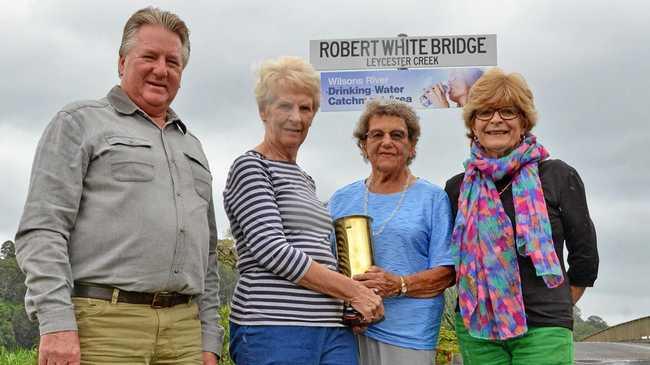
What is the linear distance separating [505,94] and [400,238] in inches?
33.9

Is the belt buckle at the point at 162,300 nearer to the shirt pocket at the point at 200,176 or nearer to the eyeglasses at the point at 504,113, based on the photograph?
the shirt pocket at the point at 200,176

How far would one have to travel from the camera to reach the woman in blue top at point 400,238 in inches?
153

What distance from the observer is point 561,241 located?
151 inches

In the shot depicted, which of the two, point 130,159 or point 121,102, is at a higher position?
point 121,102

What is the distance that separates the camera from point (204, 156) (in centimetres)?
354

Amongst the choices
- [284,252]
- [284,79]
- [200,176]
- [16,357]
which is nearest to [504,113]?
[284,79]

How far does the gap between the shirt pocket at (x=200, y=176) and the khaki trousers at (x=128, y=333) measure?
1.60 feet

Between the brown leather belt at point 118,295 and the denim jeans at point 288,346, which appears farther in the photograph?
the denim jeans at point 288,346

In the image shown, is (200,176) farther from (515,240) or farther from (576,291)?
(576,291)

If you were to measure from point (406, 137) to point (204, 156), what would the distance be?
1.18m

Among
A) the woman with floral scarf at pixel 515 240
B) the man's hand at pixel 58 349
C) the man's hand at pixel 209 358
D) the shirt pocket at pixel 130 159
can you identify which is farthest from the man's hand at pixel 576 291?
the man's hand at pixel 58 349

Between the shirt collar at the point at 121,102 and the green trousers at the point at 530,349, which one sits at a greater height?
the shirt collar at the point at 121,102

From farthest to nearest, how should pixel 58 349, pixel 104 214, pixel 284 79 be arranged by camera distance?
pixel 284 79 → pixel 104 214 → pixel 58 349

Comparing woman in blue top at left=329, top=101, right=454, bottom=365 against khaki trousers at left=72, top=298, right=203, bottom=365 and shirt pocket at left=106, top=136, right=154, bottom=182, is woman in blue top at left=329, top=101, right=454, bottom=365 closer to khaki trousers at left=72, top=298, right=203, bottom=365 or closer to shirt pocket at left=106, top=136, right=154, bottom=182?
khaki trousers at left=72, top=298, right=203, bottom=365
